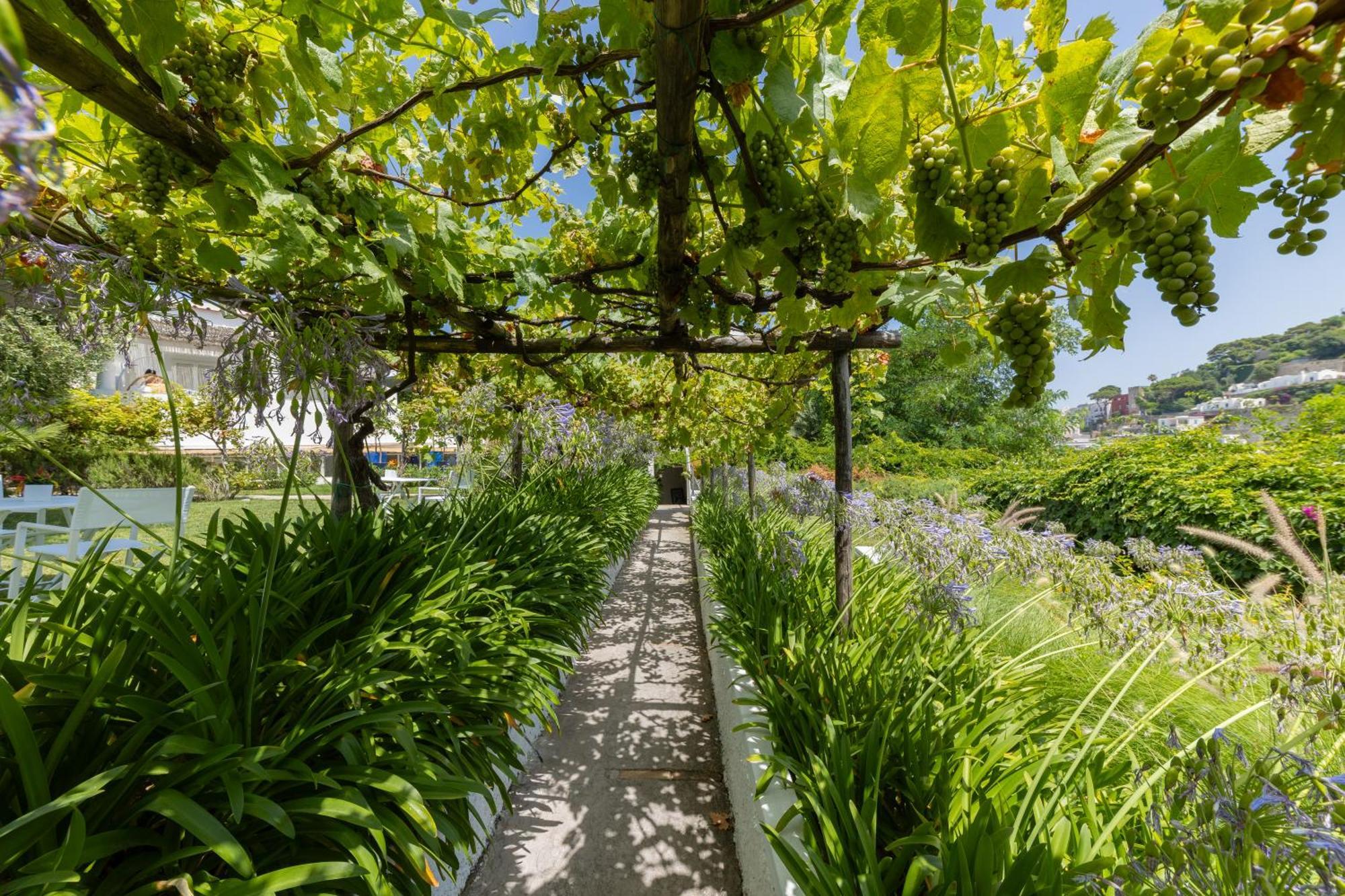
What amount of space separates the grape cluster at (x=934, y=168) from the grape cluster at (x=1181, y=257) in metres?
0.29

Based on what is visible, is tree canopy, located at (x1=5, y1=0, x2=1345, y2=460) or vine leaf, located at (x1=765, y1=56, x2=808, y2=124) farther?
vine leaf, located at (x1=765, y1=56, x2=808, y2=124)

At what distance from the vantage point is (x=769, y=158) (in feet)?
3.75

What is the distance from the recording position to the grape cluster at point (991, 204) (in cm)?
82

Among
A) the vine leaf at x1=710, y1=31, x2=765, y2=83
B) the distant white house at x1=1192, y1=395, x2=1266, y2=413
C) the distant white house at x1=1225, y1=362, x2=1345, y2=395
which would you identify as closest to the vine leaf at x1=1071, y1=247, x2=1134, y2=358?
the vine leaf at x1=710, y1=31, x2=765, y2=83

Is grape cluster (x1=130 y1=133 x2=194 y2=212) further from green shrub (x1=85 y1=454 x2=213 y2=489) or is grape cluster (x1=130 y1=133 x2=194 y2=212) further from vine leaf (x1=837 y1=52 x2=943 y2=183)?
green shrub (x1=85 y1=454 x2=213 y2=489)

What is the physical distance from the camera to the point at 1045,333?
979mm

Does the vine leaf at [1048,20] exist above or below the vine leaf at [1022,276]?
above

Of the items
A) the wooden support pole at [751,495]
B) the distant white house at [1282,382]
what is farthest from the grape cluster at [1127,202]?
the distant white house at [1282,382]

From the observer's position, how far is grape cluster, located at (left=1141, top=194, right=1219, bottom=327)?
0.69 meters

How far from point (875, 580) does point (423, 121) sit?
3.70m

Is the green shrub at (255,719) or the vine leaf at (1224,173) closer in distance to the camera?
the vine leaf at (1224,173)

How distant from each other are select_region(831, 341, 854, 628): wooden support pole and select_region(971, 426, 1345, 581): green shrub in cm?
274

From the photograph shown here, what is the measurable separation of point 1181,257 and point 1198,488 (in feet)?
22.9

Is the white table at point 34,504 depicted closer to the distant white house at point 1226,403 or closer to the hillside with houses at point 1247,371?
the distant white house at point 1226,403
